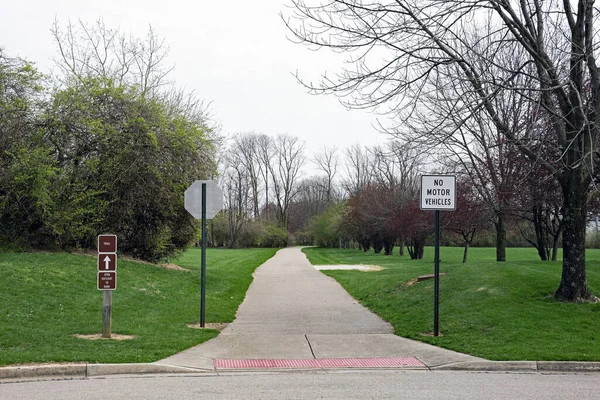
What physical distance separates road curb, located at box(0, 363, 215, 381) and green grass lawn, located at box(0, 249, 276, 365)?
0.81 ft

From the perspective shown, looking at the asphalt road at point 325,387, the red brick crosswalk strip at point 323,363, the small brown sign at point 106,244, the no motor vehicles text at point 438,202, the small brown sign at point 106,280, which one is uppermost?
the no motor vehicles text at point 438,202

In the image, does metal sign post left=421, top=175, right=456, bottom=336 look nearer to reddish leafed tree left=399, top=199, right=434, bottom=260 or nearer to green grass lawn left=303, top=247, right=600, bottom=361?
green grass lawn left=303, top=247, right=600, bottom=361

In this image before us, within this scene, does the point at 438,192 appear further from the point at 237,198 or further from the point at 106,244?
the point at 237,198

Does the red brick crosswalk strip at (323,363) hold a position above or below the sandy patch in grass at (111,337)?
below

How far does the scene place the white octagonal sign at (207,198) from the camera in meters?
12.2

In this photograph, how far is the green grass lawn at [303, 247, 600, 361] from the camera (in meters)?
9.66

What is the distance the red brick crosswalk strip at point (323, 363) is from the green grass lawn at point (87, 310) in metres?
1.08

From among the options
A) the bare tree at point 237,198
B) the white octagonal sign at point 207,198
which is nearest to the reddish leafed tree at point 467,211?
the white octagonal sign at point 207,198

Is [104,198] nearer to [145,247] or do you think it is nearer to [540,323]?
[145,247]

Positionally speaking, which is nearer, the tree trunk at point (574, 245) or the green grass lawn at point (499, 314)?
the green grass lawn at point (499, 314)

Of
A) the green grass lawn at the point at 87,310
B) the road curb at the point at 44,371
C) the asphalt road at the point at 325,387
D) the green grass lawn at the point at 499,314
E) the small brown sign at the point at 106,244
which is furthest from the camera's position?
the small brown sign at the point at 106,244

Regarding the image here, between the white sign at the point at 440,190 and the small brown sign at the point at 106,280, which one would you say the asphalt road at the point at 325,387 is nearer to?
the small brown sign at the point at 106,280

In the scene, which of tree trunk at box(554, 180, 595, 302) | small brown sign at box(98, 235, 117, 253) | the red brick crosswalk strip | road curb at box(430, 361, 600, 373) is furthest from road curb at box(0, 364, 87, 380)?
tree trunk at box(554, 180, 595, 302)

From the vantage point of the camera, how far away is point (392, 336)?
11.3 metres
